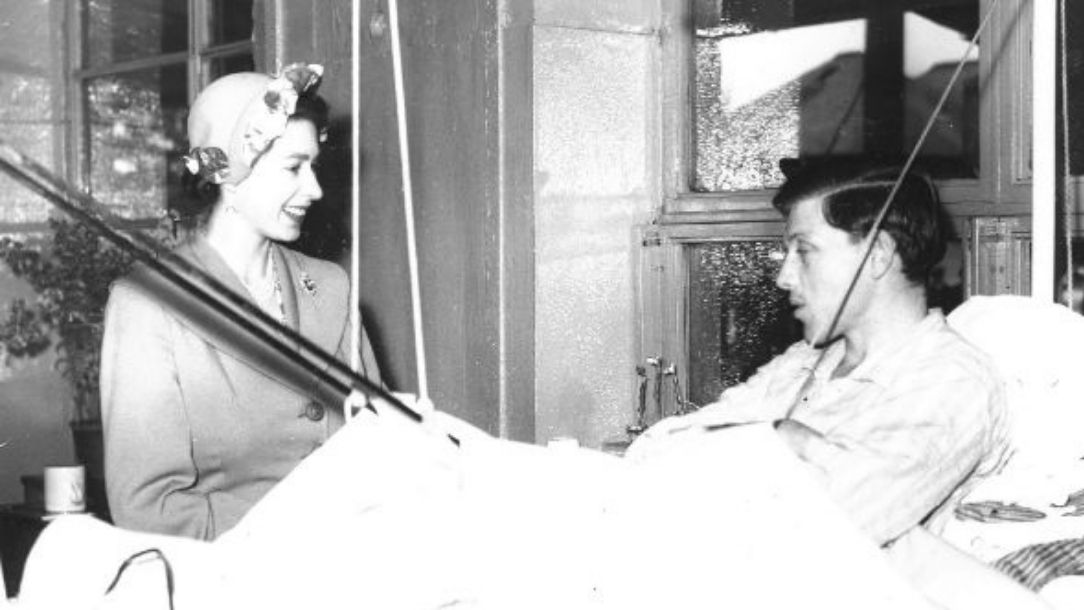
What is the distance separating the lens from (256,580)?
5.01ft

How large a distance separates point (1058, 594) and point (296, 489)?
3.36 feet

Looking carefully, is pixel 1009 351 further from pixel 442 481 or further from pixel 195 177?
pixel 195 177

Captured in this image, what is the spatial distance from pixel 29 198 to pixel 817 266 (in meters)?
4.15

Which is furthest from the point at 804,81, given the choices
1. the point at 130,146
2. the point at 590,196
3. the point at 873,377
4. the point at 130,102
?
the point at 130,146

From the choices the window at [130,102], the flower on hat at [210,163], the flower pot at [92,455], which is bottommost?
the flower pot at [92,455]

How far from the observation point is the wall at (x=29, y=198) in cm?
539

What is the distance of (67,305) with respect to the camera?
5258mm

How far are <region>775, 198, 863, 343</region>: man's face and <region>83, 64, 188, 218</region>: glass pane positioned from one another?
11.5 feet

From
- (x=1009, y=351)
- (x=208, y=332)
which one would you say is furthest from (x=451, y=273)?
(x=1009, y=351)

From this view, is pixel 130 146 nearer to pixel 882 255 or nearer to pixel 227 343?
pixel 227 343

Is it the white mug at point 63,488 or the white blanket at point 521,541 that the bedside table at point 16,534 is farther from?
the white blanket at point 521,541

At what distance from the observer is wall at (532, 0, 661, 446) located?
3248 mm

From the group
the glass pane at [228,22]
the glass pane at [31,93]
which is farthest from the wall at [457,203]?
the glass pane at [31,93]

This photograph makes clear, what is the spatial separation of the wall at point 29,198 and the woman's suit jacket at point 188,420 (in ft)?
10.5
